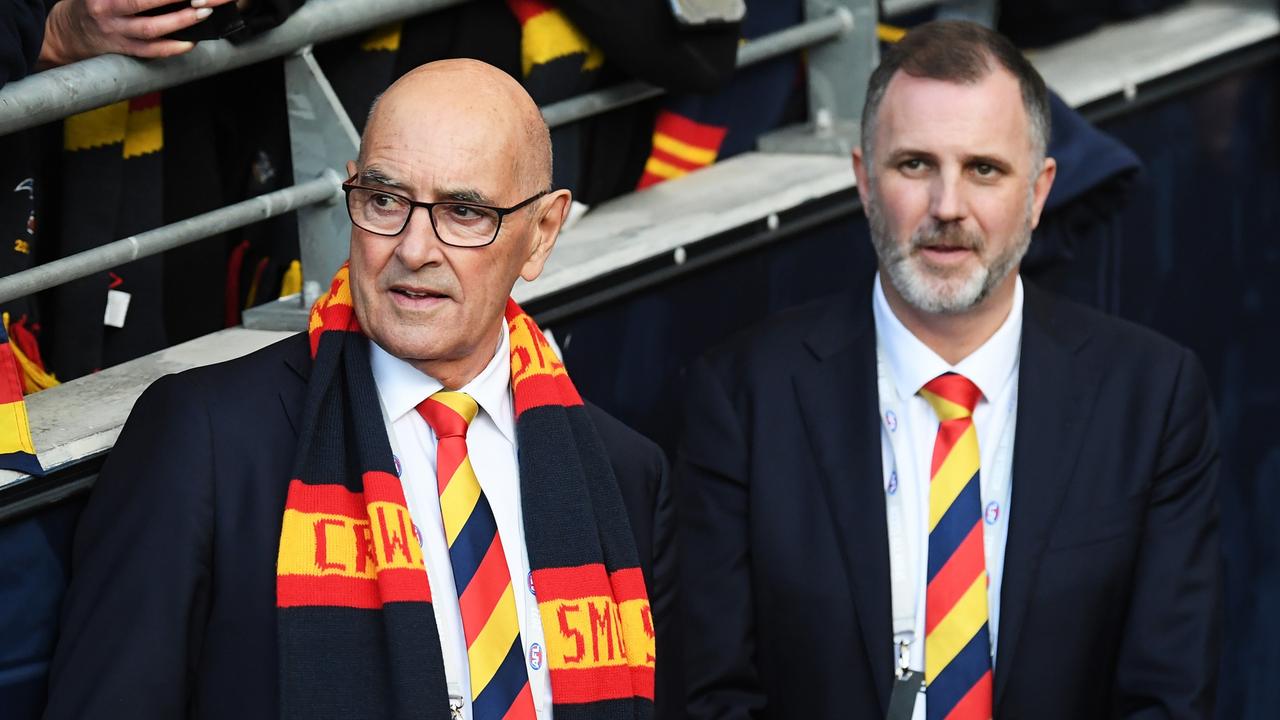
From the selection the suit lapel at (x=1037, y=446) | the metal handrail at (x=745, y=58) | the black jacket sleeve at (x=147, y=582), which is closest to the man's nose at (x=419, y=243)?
the black jacket sleeve at (x=147, y=582)

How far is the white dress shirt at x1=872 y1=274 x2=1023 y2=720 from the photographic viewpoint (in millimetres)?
3064

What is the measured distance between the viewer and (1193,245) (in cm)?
492

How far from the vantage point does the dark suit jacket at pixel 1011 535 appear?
304cm

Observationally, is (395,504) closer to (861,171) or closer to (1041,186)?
(861,171)

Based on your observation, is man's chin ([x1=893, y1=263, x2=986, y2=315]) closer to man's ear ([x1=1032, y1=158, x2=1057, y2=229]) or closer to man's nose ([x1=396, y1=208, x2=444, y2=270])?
man's ear ([x1=1032, y1=158, x2=1057, y2=229])

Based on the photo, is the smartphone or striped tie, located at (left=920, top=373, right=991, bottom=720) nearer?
the smartphone

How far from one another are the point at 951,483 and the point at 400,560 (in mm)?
1097

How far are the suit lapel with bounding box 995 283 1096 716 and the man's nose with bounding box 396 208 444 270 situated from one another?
3.91 ft

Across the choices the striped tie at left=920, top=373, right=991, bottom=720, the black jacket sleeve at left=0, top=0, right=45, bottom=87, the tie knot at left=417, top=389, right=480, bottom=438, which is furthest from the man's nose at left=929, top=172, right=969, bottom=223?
the black jacket sleeve at left=0, top=0, right=45, bottom=87

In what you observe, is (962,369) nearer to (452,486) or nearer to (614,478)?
(614,478)

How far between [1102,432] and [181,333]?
5.40ft

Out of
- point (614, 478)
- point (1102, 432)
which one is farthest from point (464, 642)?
point (1102, 432)

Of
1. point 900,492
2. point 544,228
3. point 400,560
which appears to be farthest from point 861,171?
point 400,560

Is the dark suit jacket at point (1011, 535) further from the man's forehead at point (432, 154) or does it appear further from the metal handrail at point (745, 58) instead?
the man's forehead at point (432, 154)
